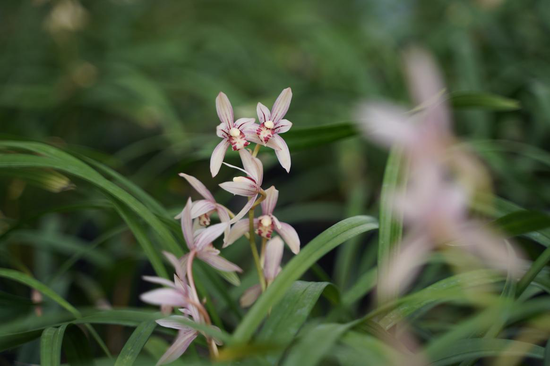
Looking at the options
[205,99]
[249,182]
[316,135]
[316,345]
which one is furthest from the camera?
[205,99]

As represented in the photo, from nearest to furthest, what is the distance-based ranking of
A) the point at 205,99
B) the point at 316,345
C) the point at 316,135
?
the point at 316,345 < the point at 316,135 < the point at 205,99

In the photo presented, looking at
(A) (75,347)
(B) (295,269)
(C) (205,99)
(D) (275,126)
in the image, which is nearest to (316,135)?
(D) (275,126)

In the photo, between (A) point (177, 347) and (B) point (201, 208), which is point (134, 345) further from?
(B) point (201, 208)

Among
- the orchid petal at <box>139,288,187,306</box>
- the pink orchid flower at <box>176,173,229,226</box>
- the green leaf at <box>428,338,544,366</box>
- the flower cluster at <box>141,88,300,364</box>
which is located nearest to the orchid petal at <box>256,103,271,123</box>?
the flower cluster at <box>141,88,300,364</box>

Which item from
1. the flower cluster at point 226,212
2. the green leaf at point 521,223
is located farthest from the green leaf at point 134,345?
the green leaf at point 521,223

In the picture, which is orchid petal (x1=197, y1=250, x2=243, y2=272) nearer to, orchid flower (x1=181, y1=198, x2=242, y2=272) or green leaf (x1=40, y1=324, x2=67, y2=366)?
orchid flower (x1=181, y1=198, x2=242, y2=272)

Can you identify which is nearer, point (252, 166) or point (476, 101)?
point (252, 166)

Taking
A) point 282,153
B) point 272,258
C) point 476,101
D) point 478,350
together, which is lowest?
point 478,350

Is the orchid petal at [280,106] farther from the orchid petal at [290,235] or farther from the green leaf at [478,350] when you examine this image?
the green leaf at [478,350]
